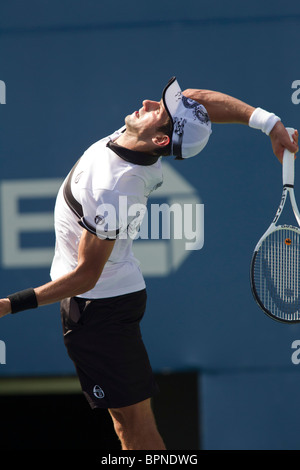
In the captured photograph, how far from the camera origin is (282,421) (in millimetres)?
3365

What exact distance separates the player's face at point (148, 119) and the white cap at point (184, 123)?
1.4 inches

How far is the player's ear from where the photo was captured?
92.0 inches

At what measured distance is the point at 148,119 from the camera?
7.79 feet

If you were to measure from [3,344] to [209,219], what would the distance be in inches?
46.3

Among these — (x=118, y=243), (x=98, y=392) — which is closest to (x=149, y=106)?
(x=118, y=243)

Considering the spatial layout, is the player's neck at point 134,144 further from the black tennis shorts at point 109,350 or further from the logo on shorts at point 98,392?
the logo on shorts at point 98,392

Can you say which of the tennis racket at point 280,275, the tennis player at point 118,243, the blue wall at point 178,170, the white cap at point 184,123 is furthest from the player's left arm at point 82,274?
the blue wall at point 178,170

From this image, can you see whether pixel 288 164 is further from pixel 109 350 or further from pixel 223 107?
pixel 109 350

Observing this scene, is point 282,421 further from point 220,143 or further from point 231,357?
point 220,143

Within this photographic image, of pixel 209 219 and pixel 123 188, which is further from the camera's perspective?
pixel 209 219

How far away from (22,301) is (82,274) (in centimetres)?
22

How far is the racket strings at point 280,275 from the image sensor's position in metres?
2.56

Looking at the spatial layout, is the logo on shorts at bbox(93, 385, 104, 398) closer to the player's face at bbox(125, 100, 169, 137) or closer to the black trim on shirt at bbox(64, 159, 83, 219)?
the black trim on shirt at bbox(64, 159, 83, 219)

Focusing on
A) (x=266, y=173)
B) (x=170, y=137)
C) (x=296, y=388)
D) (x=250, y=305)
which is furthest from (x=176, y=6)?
(x=296, y=388)
